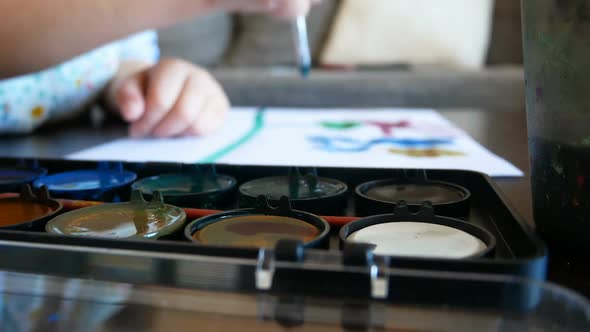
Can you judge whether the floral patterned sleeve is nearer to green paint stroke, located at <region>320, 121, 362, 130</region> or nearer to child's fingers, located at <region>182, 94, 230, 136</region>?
child's fingers, located at <region>182, 94, 230, 136</region>

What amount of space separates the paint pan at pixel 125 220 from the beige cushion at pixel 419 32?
127 centimetres

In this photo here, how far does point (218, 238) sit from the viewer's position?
1.03 feet

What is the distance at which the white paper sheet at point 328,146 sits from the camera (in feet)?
1.86

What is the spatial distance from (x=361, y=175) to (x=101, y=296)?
0.73 ft

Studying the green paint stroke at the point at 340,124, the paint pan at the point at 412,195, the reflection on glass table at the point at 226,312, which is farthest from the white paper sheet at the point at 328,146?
the reflection on glass table at the point at 226,312

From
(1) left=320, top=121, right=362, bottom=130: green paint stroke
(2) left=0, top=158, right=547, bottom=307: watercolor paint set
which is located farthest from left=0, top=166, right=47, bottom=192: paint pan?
(1) left=320, top=121, right=362, bottom=130: green paint stroke

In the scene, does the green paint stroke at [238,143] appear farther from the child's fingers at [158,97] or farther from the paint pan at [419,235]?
the paint pan at [419,235]

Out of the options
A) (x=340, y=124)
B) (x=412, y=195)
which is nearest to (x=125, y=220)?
(x=412, y=195)

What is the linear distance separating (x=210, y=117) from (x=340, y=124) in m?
0.18

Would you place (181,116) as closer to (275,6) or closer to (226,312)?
(275,6)

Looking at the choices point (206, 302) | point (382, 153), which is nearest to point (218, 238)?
point (206, 302)

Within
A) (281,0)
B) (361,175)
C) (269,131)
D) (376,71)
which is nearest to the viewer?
(361,175)

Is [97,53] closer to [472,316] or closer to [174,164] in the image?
[174,164]

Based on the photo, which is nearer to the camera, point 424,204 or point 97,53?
point 424,204
